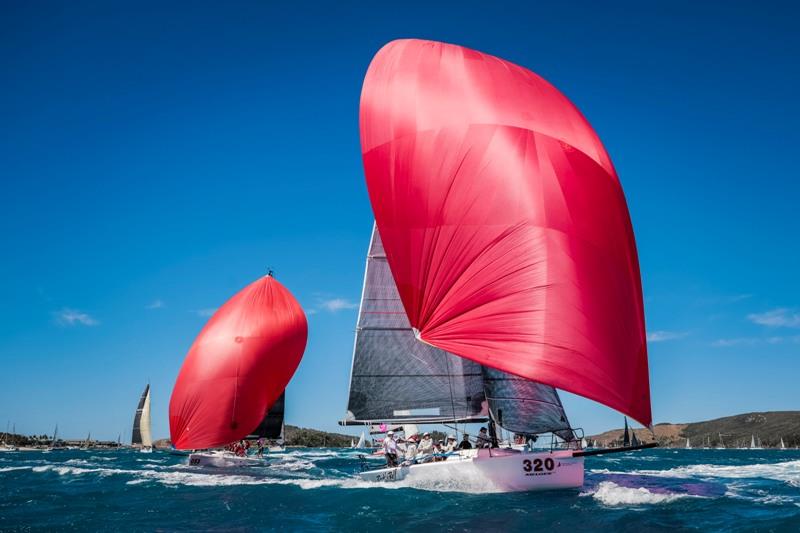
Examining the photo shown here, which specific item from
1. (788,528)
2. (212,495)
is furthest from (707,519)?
(212,495)

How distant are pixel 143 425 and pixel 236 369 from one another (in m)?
60.3

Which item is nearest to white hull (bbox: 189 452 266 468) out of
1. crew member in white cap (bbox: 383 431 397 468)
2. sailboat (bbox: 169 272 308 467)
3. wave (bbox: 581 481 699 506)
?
sailboat (bbox: 169 272 308 467)

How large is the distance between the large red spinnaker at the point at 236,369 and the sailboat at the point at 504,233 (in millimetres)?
15553

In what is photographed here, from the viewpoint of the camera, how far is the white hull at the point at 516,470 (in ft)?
55.0

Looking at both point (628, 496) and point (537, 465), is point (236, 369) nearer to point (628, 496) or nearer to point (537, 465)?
point (537, 465)

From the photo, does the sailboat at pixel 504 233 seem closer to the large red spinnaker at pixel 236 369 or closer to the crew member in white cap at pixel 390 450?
the crew member in white cap at pixel 390 450

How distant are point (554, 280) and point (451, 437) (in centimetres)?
Answer: 868

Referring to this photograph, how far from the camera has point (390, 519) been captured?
14.6m

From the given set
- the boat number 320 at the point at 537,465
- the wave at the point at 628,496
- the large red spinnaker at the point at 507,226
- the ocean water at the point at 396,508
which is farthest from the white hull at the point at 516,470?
the large red spinnaker at the point at 507,226

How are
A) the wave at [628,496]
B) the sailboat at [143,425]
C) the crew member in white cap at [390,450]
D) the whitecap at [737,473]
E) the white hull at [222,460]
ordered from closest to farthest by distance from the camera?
the wave at [628,496]
the crew member in white cap at [390,450]
the whitecap at [737,473]
the white hull at [222,460]
the sailboat at [143,425]

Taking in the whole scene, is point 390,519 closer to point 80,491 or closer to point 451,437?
point 451,437

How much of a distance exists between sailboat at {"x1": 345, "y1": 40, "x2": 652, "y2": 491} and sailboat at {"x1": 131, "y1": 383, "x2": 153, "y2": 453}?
7510cm

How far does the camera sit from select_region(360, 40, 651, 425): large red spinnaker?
48.3 feet

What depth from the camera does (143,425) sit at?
84.8 meters
